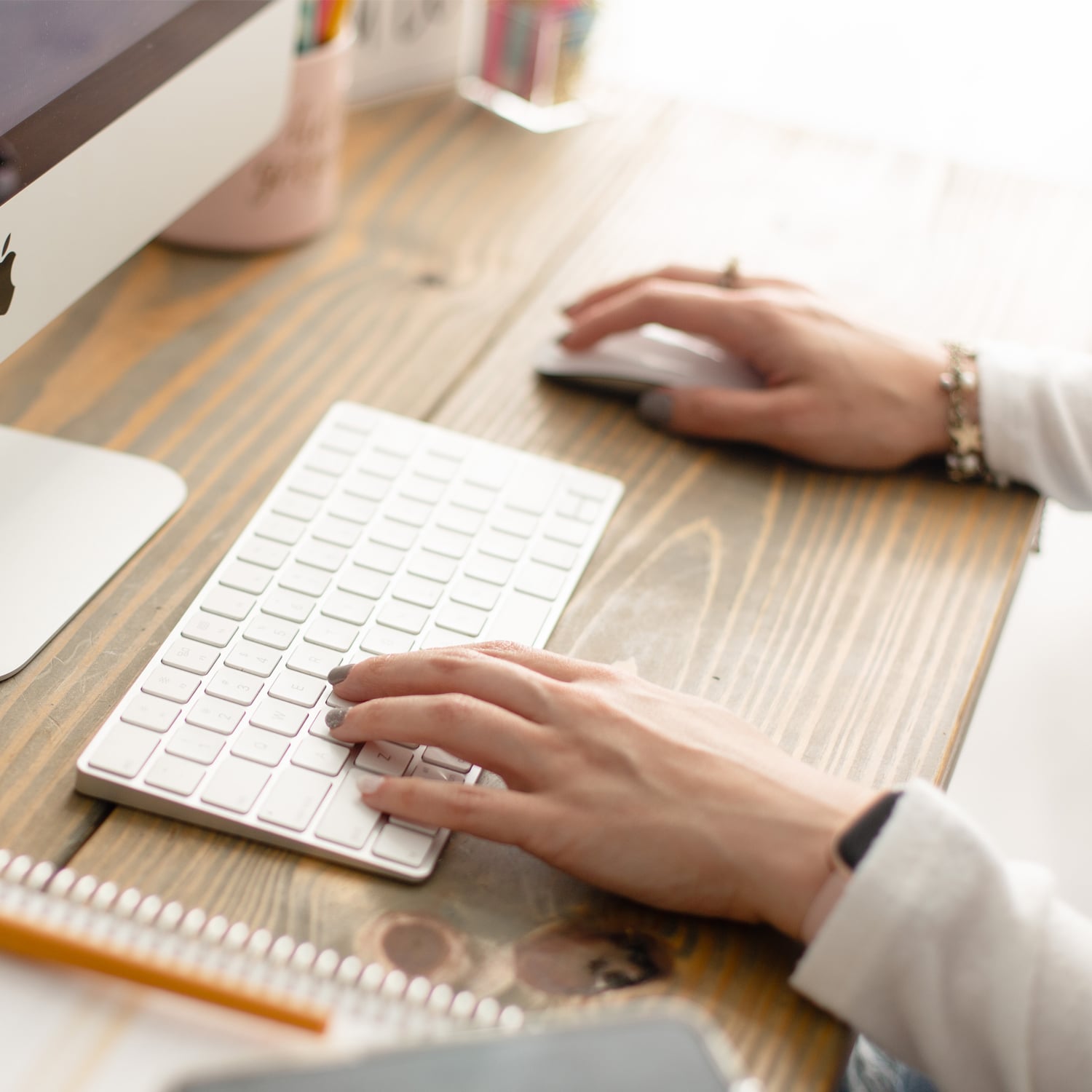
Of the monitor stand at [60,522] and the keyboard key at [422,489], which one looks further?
the keyboard key at [422,489]

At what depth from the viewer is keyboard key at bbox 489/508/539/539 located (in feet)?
2.32

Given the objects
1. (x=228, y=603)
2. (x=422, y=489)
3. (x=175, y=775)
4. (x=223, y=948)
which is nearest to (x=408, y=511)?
(x=422, y=489)

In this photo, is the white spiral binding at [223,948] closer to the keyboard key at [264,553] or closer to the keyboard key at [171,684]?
the keyboard key at [171,684]

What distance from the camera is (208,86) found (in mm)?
743

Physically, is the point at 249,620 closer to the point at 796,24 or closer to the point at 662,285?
the point at 662,285

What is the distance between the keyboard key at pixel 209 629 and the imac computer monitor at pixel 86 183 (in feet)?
0.21

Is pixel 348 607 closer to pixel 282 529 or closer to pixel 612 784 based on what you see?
pixel 282 529

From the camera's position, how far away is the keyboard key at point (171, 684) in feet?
1.87

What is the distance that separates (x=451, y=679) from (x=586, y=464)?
270 mm

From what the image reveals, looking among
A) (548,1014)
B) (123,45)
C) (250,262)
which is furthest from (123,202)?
(548,1014)

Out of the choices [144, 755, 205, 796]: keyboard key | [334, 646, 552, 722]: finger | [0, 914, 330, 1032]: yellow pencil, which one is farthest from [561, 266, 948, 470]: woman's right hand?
[0, 914, 330, 1032]: yellow pencil

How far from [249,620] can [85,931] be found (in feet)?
0.79

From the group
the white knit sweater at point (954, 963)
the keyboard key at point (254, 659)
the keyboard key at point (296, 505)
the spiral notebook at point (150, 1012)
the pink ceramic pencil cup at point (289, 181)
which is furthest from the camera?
the pink ceramic pencil cup at point (289, 181)

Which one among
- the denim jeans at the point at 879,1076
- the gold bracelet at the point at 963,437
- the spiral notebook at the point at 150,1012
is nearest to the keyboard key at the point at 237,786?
the spiral notebook at the point at 150,1012
